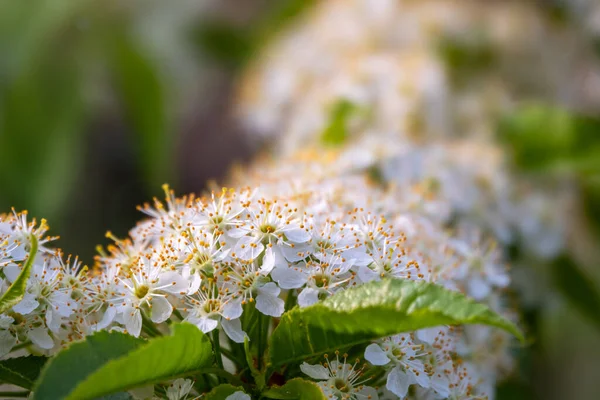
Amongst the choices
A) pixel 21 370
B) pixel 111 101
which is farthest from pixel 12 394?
pixel 111 101

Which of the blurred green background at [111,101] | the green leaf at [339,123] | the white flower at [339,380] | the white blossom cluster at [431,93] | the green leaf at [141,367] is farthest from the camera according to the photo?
the blurred green background at [111,101]

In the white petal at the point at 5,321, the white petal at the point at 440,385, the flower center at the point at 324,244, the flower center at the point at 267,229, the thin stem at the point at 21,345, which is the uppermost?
the flower center at the point at 267,229

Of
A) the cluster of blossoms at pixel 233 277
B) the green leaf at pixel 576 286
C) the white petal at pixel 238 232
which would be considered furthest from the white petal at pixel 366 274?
the green leaf at pixel 576 286

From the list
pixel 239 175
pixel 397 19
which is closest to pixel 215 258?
pixel 239 175

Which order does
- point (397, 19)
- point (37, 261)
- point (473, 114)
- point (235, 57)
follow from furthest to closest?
point (235, 57) < point (397, 19) < point (473, 114) < point (37, 261)

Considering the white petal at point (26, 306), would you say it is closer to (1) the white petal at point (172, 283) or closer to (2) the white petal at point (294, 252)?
(1) the white petal at point (172, 283)

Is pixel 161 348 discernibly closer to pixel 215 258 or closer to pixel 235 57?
pixel 215 258

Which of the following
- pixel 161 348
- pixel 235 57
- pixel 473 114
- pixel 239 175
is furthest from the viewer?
pixel 235 57

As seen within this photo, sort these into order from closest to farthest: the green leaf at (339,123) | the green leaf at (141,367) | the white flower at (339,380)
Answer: the green leaf at (141,367) < the white flower at (339,380) < the green leaf at (339,123)
